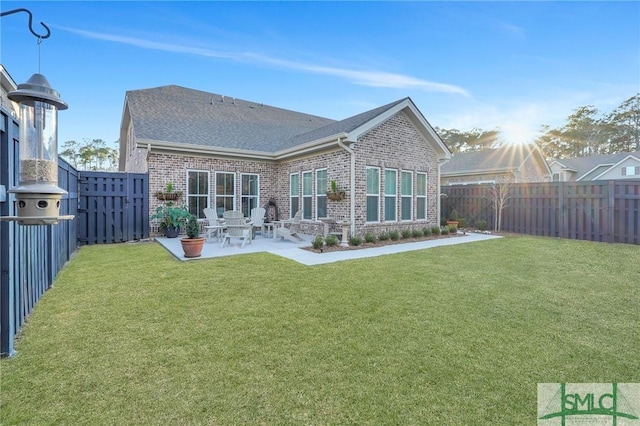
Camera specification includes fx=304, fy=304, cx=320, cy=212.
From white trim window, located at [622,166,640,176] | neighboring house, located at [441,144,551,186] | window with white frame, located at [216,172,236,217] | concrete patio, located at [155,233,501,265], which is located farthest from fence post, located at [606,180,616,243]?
white trim window, located at [622,166,640,176]

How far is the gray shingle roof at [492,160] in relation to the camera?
19.3 m

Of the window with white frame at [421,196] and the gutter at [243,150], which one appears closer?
the gutter at [243,150]

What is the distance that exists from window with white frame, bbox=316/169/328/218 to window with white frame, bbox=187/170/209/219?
4219mm

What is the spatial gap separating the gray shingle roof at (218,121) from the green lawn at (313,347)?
6600 mm

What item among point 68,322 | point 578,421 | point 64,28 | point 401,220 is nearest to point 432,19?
point 401,220

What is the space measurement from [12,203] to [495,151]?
25.5 meters

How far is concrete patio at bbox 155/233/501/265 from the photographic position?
7.28 m

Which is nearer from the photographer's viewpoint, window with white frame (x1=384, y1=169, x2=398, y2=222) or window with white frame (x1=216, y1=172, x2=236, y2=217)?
window with white frame (x1=384, y1=169, x2=398, y2=222)

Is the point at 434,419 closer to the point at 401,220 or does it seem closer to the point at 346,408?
the point at 346,408

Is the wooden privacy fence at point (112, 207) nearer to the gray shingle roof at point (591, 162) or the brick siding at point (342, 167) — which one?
the brick siding at point (342, 167)

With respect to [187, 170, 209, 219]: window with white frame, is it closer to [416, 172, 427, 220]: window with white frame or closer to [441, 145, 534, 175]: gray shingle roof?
[416, 172, 427, 220]: window with white frame

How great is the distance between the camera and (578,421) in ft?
6.81

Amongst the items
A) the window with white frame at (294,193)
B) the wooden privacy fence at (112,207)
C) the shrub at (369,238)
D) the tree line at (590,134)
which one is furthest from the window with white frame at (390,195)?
the tree line at (590,134)

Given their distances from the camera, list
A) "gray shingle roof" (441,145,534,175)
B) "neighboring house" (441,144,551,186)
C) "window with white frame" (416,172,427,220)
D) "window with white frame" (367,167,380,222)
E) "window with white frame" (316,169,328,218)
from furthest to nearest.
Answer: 1. "gray shingle roof" (441,145,534,175)
2. "neighboring house" (441,144,551,186)
3. "window with white frame" (416,172,427,220)
4. "window with white frame" (316,169,328,218)
5. "window with white frame" (367,167,380,222)
